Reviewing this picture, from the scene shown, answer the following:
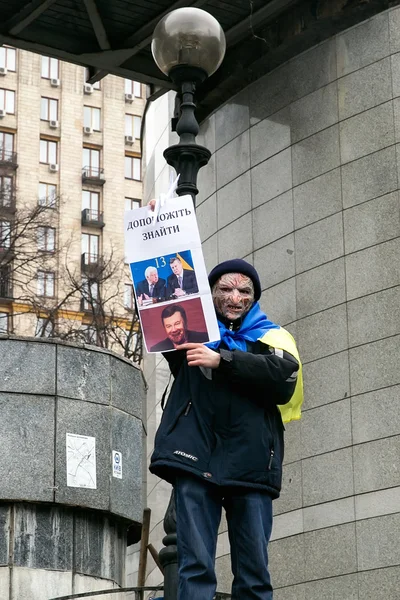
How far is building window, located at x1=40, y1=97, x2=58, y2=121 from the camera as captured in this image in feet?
205

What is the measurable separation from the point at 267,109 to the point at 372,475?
551 cm

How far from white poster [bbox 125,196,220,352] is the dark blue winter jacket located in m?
0.19

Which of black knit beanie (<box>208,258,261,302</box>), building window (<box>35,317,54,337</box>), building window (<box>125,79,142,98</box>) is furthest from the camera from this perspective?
building window (<box>125,79,142,98</box>)

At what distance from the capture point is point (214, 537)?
256 inches

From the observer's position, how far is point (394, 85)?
16.8 meters

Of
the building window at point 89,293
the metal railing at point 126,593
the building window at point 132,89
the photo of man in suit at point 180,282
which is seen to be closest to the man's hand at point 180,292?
the photo of man in suit at point 180,282

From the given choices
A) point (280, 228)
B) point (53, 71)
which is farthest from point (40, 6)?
point (53, 71)

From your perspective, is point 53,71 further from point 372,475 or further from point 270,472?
point 270,472

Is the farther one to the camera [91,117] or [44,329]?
[91,117]

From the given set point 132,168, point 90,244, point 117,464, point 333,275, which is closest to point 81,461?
point 117,464

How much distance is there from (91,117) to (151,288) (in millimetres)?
57514

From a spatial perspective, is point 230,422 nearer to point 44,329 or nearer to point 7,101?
point 44,329

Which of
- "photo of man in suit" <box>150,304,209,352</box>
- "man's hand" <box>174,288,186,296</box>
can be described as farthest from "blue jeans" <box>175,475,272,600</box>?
"man's hand" <box>174,288,186,296</box>

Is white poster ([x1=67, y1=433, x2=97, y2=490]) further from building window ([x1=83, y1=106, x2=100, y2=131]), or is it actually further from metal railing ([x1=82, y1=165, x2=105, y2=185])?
building window ([x1=83, y1=106, x2=100, y2=131])
